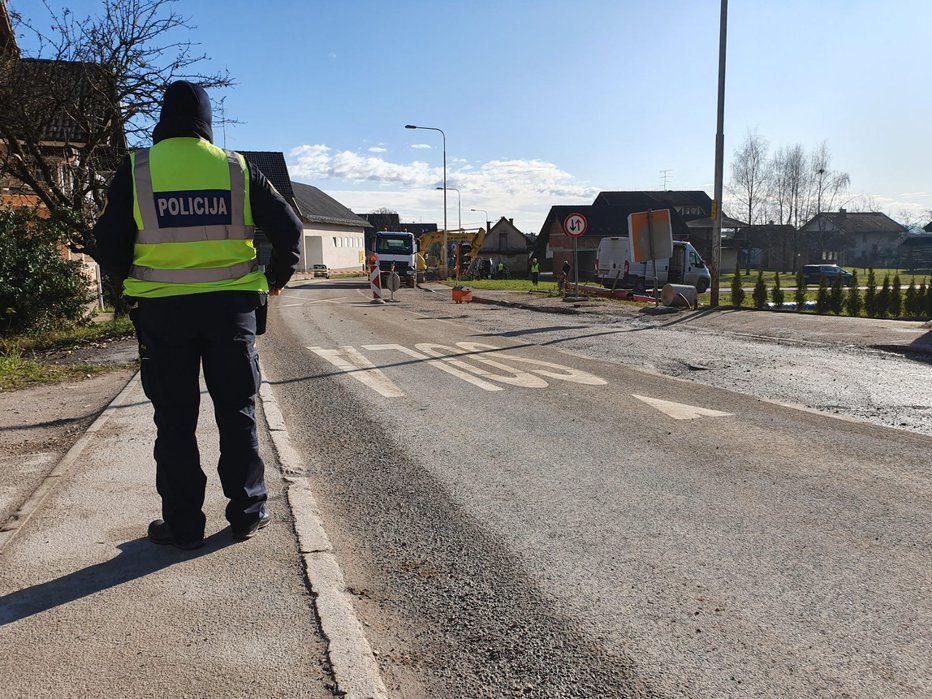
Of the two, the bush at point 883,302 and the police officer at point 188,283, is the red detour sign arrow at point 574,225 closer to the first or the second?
the bush at point 883,302

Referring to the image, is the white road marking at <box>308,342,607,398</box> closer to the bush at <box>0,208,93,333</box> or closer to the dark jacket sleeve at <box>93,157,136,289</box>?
the dark jacket sleeve at <box>93,157,136,289</box>

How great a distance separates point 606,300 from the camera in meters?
21.8

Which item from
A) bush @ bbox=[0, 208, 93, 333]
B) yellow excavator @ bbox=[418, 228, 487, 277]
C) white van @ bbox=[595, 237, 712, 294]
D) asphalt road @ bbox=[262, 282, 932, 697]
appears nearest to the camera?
asphalt road @ bbox=[262, 282, 932, 697]

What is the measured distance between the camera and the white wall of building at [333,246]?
63688 millimetres

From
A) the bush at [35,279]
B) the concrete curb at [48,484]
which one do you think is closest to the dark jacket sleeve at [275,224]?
the concrete curb at [48,484]

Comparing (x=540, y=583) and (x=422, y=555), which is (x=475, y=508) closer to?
(x=422, y=555)

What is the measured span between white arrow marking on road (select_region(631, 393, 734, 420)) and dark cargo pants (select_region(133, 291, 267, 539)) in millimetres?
4016

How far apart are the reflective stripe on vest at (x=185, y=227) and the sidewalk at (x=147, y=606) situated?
4.85 feet

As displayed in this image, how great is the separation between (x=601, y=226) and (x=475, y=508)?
61.0 metres

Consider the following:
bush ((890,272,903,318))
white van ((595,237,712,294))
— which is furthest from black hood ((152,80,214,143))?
white van ((595,237,712,294))

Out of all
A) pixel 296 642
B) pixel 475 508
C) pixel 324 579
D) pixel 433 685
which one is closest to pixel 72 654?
→ pixel 296 642

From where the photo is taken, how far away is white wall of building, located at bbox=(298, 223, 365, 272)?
6369cm

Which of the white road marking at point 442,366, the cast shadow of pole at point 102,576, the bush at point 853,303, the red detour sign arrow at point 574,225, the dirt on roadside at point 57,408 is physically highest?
the red detour sign arrow at point 574,225

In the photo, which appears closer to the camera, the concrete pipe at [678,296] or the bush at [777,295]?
the concrete pipe at [678,296]
